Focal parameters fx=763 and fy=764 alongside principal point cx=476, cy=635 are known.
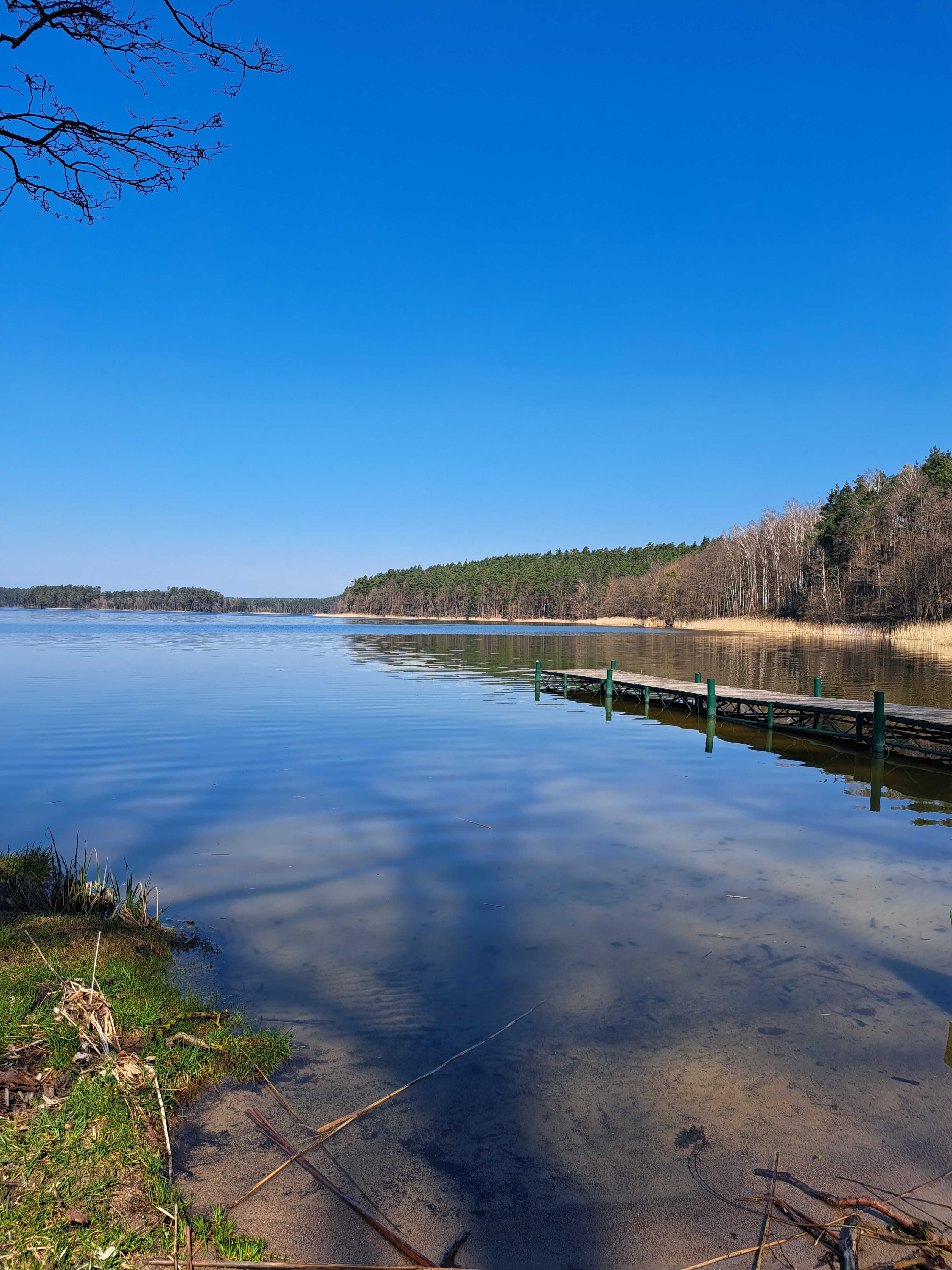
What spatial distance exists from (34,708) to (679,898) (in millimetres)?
18189

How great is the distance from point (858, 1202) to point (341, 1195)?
2.08 m

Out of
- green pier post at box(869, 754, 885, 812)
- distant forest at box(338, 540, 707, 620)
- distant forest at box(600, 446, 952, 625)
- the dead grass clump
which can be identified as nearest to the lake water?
green pier post at box(869, 754, 885, 812)

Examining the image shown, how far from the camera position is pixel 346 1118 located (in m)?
3.69

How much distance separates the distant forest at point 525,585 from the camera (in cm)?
14775

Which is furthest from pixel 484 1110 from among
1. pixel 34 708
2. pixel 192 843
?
pixel 34 708

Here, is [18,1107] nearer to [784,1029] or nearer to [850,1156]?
[850,1156]

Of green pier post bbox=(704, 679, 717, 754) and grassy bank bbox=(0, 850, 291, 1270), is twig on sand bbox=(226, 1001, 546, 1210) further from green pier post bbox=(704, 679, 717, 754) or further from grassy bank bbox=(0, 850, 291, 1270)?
green pier post bbox=(704, 679, 717, 754)

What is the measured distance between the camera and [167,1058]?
12.2ft

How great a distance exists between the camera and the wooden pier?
15789mm

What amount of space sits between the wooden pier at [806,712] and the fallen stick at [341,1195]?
48.3ft

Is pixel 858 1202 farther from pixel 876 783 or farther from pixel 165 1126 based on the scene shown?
pixel 876 783

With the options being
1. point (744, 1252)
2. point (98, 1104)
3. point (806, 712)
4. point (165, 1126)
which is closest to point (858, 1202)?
point (744, 1252)

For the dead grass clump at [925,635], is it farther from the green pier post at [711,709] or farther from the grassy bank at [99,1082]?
the grassy bank at [99,1082]

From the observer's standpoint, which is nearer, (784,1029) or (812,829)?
(784,1029)
